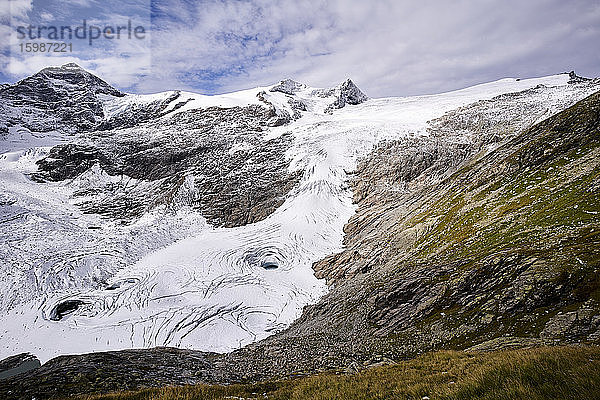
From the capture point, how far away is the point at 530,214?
26.8m

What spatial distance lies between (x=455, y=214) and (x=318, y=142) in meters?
67.0

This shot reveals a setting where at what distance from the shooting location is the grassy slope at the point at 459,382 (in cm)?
756

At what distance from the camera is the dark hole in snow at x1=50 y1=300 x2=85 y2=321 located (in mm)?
43062

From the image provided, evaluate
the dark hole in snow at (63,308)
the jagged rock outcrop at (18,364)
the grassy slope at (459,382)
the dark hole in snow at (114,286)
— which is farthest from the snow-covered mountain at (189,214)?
the grassy slope at (459,382)

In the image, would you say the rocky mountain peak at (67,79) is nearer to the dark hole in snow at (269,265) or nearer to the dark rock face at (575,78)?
the dark hole in snow at (269,265)

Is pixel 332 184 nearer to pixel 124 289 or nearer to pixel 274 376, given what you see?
pixel 124 289

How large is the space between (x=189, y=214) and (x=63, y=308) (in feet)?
120

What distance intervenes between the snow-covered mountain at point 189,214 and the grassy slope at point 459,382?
2450 cm

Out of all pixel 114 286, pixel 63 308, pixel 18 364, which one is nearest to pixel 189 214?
pixel 114 286

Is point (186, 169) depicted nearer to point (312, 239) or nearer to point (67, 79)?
point (312, 239)

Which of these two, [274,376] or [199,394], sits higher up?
[199,394]

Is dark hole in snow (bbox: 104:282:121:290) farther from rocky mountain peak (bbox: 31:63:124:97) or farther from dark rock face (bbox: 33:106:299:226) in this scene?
rocky mountain peak (bbox: 31:63:124:97)

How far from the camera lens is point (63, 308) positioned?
44594 millimetres

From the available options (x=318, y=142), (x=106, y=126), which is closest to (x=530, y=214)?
(x=318, y=142)
